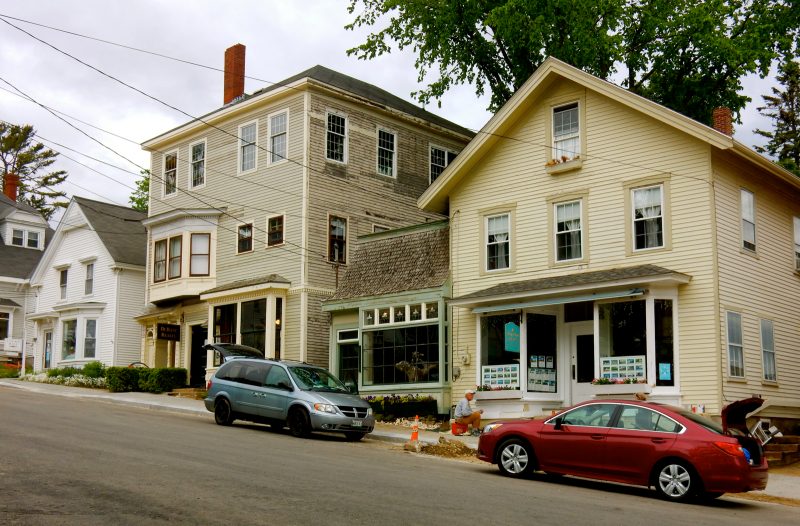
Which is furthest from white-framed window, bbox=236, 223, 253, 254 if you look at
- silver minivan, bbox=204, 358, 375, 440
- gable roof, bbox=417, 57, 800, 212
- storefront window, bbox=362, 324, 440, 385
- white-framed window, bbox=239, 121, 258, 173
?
silver minivan, bbox=204, 358, 375, 440

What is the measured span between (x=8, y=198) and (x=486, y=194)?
3942cm

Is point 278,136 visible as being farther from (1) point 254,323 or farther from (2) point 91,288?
(2) point 91,288

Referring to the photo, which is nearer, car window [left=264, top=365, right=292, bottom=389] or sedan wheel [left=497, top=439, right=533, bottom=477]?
sedan wheel [left=497, top=439, right=533, bottom=477]

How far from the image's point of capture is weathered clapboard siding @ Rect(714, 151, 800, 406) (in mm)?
20781

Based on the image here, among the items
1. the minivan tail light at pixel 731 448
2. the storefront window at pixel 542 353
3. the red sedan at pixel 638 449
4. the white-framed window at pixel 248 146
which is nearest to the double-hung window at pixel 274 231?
the white-framed window at pixel 248 146

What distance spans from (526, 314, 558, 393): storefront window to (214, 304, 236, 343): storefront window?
12373mm

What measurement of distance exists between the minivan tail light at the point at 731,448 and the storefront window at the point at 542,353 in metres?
9.28

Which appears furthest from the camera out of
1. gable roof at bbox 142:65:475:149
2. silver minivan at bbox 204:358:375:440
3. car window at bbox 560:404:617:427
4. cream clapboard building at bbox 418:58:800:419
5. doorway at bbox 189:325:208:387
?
doorway at bbox 189:325:208:387

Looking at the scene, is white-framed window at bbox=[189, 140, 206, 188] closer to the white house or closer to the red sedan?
the white house

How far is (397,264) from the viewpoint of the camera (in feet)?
89.8

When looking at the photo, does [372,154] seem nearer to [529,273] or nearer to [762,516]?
[529,273]


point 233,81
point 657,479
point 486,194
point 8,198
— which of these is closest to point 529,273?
point 486,194

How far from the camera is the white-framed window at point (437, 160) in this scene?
113 feet

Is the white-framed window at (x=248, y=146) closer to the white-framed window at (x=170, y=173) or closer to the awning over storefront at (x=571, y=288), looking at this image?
the white-framed window at (x=170, y=173)
